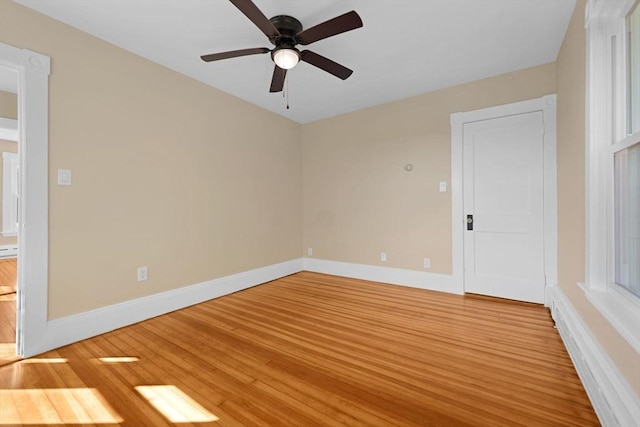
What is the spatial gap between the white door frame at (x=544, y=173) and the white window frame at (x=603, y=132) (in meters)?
1.44

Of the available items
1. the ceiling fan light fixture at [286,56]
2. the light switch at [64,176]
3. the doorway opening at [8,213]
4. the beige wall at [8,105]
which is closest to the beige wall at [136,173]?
the light switch at [64,176]

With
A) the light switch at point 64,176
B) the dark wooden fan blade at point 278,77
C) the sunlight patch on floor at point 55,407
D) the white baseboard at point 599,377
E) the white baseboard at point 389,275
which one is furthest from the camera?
the white baseboard at point 389,275

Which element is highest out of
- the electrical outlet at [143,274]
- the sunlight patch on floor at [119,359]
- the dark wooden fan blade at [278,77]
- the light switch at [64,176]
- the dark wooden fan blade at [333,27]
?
the dark wooden fan blade at [333,27]

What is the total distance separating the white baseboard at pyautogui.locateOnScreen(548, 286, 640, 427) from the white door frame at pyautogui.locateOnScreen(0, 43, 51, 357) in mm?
3502

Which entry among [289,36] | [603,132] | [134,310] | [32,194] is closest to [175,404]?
[134,310]

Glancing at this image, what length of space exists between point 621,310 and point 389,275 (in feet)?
9.05

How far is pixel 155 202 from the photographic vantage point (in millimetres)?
2836

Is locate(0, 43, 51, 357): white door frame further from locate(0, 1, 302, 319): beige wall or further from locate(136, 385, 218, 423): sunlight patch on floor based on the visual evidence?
locate(136, 385, 218, 423): sunlight patch on floor

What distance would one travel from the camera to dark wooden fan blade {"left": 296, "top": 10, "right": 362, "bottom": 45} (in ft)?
5.61

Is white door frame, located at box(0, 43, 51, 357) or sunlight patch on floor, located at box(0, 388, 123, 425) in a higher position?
white door frame, located at box(0, 43, 51, 357)

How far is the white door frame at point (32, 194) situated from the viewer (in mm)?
2010

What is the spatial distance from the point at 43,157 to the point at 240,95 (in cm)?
221

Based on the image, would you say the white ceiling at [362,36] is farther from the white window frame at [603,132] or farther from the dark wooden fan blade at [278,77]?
the white window frame at [603,132]

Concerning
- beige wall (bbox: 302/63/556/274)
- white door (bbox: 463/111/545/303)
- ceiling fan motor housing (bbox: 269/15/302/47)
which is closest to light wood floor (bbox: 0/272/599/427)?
white door (bbox: 463/111/545/303)
